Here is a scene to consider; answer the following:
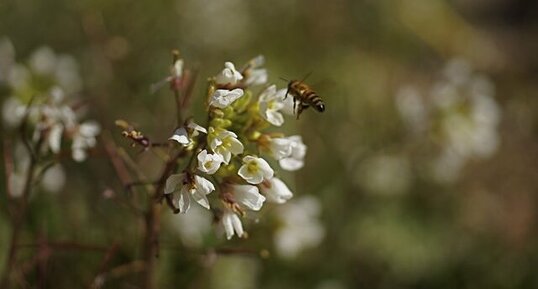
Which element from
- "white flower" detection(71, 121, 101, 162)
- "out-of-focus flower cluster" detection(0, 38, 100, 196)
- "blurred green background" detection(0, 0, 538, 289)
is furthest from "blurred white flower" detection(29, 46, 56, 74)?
"white flower" detection(71, 121, 101, 162)

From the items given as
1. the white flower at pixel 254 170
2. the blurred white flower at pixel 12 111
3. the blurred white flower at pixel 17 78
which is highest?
the white flower at pixel 254 170

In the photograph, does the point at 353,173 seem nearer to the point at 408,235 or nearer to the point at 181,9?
the point at 408,235

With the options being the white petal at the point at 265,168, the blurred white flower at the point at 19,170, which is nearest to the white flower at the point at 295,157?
the white petal at the point at 265,168

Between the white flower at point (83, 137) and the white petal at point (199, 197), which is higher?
the white petal at point (199, 197)

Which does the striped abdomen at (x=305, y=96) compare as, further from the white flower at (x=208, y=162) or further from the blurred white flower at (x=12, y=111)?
the blurred white flower at (x=12, y=111)

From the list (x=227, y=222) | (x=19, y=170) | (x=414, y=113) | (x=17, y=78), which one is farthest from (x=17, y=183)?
(x=414, y=113)

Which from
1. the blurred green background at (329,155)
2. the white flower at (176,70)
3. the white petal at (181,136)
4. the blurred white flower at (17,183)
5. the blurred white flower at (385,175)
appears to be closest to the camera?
the white petal at (181,136)

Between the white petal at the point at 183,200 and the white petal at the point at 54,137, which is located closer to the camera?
the white petal at the point at 183,200

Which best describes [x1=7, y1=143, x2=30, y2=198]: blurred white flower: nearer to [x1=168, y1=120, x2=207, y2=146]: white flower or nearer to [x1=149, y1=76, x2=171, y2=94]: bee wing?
[x1=149, y1=76, x2=171, y2=94]: bee wing
